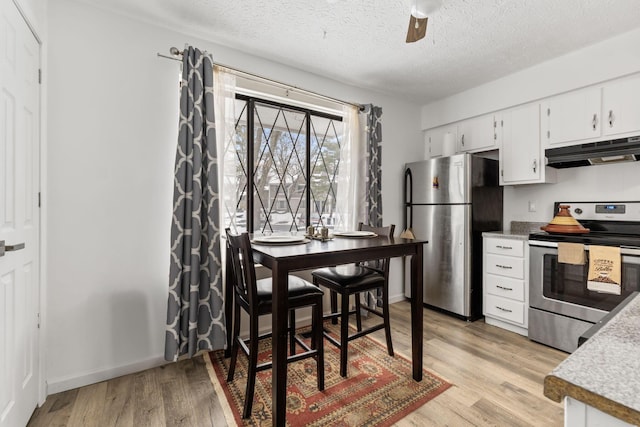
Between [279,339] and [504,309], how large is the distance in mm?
2373

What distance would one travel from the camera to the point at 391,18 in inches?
85.5

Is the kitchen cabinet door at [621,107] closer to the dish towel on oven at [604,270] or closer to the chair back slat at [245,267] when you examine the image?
the dish towel on oven at [604,270]

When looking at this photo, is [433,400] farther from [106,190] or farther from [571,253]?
[106,190]

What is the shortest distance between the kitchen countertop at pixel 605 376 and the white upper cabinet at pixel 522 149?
273 centimetres

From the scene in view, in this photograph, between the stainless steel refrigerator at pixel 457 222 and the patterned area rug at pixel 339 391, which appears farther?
the stainless steel refrigerator at pixel 457 222

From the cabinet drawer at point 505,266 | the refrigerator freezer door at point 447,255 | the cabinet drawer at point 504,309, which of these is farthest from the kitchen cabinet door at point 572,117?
the cabinet drawer at point 504,309

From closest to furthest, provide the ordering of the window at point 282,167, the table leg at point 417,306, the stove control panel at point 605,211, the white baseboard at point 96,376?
the white baseboard at point 96,376
the table leg at point 417,306
the stove control panel at point 605,211
the window at point 282,167

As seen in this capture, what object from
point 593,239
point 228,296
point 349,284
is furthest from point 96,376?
point 593,239

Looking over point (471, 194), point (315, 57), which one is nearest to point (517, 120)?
point (471, 194)

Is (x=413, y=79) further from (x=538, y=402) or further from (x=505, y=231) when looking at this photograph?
(x=538, y=402)

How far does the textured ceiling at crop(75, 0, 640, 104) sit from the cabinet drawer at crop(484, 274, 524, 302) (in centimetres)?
201

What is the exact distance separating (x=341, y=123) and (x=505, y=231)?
2.12 m

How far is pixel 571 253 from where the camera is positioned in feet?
7.74

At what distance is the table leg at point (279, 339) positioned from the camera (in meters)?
1.51
